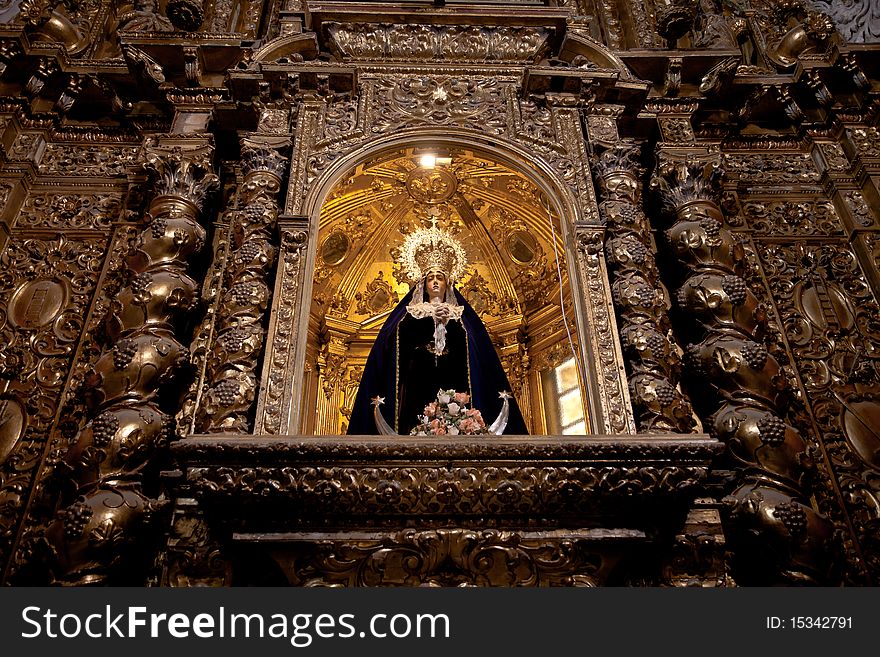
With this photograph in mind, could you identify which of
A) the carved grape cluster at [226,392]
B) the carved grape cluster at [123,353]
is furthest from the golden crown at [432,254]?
the carved grape cluster at [123,353]

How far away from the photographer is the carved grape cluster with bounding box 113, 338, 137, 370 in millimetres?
4625

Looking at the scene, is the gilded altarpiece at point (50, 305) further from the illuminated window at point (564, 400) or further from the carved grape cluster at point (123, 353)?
the illuminated window at point (564, 400)

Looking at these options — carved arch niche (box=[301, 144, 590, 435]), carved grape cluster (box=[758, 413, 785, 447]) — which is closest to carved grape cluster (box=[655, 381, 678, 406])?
carved grape cluster (box=[758, 413, 785, 447])

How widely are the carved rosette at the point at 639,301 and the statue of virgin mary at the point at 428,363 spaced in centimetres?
99

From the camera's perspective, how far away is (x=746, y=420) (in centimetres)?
455

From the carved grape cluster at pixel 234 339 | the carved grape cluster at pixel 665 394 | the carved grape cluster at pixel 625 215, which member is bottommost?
the carved grape cluster at pixel 665 394

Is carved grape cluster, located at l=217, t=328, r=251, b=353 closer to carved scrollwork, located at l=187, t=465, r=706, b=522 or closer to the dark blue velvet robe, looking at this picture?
the dark blue velvet robe

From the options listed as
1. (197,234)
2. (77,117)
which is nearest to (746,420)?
(197,234)

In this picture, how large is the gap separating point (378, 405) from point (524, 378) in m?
1.56

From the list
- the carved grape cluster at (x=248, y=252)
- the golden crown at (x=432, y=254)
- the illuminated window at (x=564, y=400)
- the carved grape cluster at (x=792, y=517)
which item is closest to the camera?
the carved grape cluster at (x=792, y=517)

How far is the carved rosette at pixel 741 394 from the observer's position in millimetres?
4125

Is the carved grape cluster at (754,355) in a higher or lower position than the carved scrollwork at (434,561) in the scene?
higher

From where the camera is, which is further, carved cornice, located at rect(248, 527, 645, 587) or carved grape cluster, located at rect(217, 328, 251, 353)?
carved grape cluster, located at rect(217, 328, 251, 353)

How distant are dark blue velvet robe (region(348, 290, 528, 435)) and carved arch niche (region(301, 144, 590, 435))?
24.9 inches
